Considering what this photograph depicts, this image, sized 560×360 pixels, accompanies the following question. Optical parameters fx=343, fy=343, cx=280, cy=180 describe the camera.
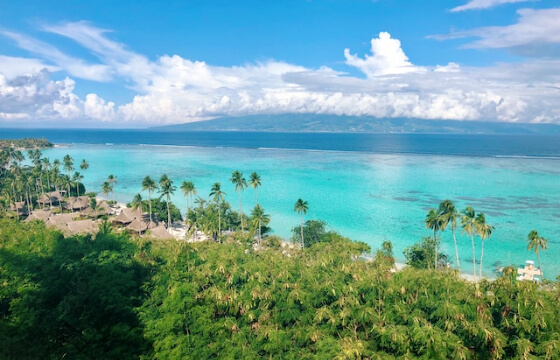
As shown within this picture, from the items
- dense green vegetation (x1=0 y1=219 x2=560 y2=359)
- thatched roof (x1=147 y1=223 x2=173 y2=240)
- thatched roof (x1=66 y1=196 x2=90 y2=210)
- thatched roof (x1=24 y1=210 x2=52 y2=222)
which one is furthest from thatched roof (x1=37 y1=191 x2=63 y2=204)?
dense green vegetation (x1=0 y1=219 x2=560 y2=359)

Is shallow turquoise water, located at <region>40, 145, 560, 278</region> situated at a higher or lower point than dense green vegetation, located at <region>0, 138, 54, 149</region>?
lower

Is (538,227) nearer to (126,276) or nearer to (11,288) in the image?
(126,276)

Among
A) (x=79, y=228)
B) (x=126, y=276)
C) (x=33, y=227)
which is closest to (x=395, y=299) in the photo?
(x=126, y=276)

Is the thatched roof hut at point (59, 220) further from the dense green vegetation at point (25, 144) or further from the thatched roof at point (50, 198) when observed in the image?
the dense green vegetation at point (25, 144)

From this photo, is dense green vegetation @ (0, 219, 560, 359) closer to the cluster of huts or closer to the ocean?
the cluster of huts

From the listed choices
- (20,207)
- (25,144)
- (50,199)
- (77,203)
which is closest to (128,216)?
(77,203)

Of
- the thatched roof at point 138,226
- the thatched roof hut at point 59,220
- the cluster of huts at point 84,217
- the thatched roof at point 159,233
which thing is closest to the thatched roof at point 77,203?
the cluster of huts at point 84,217
